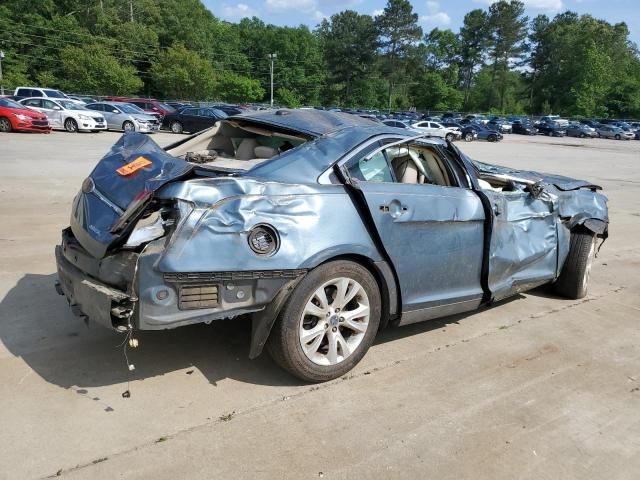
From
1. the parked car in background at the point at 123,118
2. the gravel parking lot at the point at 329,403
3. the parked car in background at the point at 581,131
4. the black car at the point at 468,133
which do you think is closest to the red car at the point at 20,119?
the parked car in background at the point at 123,118

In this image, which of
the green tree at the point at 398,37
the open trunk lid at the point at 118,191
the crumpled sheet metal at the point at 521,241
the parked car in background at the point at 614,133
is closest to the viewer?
the open trunk lid at the point at 118,191

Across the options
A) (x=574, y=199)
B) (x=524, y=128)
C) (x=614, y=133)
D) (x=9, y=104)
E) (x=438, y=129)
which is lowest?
(x=574, y=199)

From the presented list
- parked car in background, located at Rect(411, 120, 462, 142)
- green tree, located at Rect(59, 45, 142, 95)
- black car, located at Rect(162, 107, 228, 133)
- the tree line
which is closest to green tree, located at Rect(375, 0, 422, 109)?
the tree line

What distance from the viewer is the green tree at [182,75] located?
6762 centimetres

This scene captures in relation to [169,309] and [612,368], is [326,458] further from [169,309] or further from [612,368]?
[612,368]

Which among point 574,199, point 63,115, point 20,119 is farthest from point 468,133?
point 574,199

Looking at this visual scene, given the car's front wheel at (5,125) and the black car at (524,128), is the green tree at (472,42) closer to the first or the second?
the black car at (524,128)

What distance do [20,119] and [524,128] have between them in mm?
46760

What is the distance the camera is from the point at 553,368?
3.96 m

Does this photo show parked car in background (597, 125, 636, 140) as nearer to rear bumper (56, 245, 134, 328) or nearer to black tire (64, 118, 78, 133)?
black tire (64, 118, 78, 133)

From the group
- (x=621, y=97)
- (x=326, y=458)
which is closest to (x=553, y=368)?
(x=326, y=458)

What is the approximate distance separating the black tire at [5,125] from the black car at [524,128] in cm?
4680

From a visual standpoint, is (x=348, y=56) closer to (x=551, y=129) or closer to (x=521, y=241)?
(x=551, y=129)

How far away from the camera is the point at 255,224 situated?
124 inches
